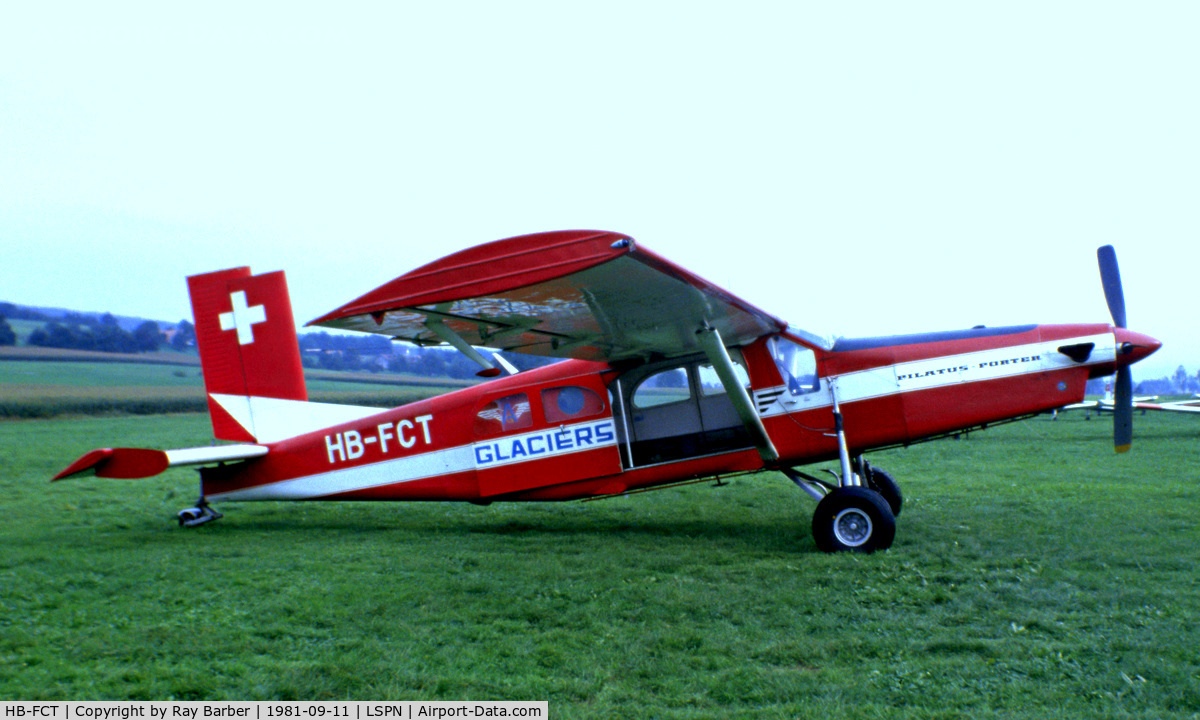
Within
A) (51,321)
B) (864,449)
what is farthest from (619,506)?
(51,321)

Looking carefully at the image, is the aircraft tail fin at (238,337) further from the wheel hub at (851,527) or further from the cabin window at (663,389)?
the wheel hub at (851,527)

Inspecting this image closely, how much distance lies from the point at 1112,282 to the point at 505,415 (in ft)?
20.5

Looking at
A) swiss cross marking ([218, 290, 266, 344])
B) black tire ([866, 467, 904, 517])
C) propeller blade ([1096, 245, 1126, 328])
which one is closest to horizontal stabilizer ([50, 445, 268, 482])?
swiss cross marking ([218, 290, 266, 344])

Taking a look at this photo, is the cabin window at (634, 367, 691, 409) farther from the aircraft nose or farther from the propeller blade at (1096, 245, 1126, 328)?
the propeller blade at (1096, 245, 1126, 328)

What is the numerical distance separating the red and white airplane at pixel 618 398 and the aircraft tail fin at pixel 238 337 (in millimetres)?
22

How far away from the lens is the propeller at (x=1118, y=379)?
7.09 m

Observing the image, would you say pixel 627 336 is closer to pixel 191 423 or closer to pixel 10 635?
pixel 10 635

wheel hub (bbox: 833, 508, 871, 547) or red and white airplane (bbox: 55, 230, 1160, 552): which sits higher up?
red and white airplane (bbox: 55, 230, 1160, 552)

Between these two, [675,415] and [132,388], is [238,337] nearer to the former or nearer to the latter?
[675,415]

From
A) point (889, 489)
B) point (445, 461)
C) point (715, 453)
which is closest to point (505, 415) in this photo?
point (445, 461)

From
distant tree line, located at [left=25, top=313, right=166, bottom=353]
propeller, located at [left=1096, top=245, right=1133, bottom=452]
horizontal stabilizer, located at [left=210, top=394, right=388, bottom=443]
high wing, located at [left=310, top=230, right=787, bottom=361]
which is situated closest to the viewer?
high wing, located at [left=310, top=230, right=787, bottom=361]

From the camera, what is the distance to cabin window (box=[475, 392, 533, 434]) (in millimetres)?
8008

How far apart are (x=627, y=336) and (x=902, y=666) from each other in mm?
3666

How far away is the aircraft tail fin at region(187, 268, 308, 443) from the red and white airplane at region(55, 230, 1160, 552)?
22 mm
